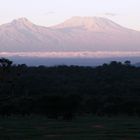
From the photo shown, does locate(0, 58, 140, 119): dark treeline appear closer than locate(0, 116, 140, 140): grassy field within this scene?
No

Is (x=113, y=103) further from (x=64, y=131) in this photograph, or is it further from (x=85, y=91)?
(x=64, y=131)

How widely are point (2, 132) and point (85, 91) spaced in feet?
168

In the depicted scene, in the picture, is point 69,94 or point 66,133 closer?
point 66,133

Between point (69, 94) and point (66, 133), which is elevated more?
point (69, 94)

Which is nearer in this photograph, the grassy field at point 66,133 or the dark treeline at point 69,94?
the grassy field at point 66,133

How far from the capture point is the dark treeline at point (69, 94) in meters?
62.9

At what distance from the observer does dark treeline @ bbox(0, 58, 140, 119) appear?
206ft

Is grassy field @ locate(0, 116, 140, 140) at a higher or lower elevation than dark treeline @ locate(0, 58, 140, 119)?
lower

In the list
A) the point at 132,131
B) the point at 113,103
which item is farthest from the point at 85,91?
the point at 132,131

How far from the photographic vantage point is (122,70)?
130m

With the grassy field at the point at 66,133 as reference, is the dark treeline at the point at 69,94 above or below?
above

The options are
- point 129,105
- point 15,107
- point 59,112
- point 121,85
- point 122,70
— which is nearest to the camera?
point 59,112

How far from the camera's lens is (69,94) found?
6519 cm

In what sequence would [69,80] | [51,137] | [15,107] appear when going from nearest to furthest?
[51,137] → [15,107] → [69,80]
